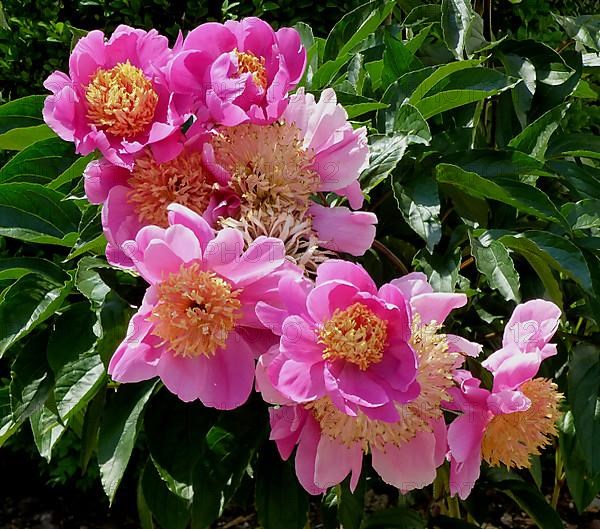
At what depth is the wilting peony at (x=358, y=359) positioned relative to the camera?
2.33 ft

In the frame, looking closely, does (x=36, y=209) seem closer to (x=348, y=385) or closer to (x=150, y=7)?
(x=348, y=385)

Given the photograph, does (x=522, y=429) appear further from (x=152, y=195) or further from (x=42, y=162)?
(x=42, y=162)

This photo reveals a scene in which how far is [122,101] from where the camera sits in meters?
0.85

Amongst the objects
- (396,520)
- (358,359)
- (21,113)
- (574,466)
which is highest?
(358,359)

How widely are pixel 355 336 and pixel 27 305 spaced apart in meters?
0.46

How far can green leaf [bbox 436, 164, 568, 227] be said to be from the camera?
1.10 m

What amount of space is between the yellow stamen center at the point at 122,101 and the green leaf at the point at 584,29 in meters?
1.05

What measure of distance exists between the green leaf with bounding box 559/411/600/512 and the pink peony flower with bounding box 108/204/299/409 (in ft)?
2.93

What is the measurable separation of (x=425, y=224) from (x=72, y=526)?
213 cm

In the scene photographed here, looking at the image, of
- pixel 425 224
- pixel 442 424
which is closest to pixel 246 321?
pixel 442 424

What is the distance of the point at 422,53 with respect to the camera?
164 centimetres

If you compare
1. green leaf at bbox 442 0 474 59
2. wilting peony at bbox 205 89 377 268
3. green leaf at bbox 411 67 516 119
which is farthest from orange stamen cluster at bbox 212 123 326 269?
green leaf at bbox 442 0 474 59

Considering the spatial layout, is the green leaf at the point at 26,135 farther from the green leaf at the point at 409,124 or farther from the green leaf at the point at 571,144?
the green leaf at the point at 571,144

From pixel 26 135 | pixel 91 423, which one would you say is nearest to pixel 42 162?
pixel 26 135
